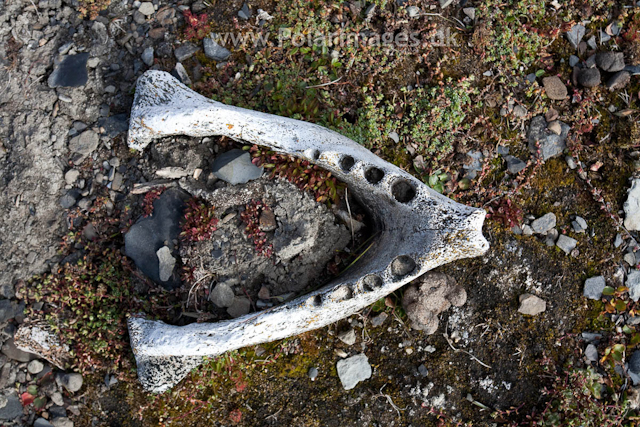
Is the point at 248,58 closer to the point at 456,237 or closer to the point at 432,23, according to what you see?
the point at 432,23

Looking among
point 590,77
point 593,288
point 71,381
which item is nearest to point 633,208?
point 593,288

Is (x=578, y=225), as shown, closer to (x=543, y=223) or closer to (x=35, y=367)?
(x=543, y=223)

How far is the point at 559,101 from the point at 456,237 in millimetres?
2929

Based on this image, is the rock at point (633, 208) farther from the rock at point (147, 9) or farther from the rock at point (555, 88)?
the rock at point (147, 9)

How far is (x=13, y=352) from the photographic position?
20.5ft

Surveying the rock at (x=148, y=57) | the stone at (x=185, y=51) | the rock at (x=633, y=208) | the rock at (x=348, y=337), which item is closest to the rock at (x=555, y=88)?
the rock at (x=633, y=208)

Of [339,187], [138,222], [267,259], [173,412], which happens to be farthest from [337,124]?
[173,412]

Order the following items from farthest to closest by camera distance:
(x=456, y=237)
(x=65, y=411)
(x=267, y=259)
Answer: (x=65, y=411) → (x=267, y=259) → (x=456, y=237)

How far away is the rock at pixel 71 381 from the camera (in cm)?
612

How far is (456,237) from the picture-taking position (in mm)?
5113

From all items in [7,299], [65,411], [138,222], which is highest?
[138,222]

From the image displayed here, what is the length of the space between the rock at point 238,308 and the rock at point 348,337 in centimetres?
130

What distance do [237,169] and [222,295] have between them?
5.25 feet

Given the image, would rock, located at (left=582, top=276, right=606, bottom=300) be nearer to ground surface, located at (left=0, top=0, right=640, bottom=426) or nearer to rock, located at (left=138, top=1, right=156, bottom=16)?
ground surface, located at (left=0, top=0, right=640, bottom=426)
